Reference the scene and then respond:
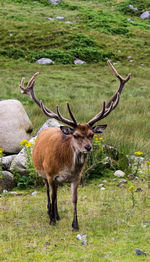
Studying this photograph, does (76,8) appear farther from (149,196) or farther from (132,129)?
(149,196)

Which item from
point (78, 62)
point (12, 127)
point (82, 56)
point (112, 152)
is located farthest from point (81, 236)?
point (82, 56)

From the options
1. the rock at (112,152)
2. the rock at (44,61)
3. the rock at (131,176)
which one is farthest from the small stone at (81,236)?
the rock at (44,61)

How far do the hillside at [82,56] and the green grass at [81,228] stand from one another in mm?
2751

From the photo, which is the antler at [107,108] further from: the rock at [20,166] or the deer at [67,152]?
the rock at [20,166]

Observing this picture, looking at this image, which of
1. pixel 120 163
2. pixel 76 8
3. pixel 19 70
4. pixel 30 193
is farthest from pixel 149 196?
pixel 76 8

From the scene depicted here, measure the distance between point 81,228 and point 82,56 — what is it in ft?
84.0

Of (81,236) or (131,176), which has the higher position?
(81,236)

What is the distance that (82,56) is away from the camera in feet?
98.4

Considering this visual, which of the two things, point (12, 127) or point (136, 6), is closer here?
point (12, 127)

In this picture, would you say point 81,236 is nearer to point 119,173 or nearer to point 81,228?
point 81,228

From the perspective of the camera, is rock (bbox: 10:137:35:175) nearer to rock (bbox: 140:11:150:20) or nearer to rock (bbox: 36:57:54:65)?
rock (bbox: 36:57:54:65)

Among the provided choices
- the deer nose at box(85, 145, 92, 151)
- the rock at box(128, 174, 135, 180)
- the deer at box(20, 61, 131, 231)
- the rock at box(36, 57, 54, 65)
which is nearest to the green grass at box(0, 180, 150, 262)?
the deer at box(20, 61, 131, 231)

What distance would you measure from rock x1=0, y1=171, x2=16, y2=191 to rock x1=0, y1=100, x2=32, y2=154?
1.60 metres

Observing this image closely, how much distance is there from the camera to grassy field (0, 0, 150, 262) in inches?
193
